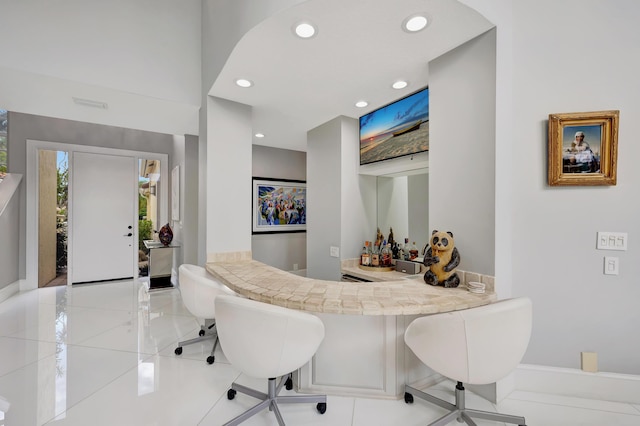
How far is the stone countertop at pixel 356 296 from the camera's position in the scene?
1435 mm

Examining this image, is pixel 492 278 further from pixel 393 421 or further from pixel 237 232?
pixel 237 232

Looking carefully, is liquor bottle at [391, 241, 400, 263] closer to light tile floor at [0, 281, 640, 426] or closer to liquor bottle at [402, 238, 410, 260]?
liquor bottle at [402, 238, 410, 260]

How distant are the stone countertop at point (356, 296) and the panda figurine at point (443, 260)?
6 cm

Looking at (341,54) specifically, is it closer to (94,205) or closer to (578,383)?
(578,383)

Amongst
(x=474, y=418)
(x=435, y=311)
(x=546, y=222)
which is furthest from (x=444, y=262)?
(x=474, y=418)

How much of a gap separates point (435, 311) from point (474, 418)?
2.37 feet

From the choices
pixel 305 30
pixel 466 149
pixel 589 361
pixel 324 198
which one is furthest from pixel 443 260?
pixel 324 198

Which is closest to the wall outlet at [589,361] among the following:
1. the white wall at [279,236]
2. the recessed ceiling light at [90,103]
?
the white wall at [279,236]

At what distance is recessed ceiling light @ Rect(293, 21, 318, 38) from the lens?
1634mm

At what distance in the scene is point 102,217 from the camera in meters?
4.79

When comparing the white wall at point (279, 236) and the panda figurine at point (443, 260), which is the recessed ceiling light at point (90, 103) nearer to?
the white wall at point (279, 236)

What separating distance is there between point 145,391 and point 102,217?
13.4ft

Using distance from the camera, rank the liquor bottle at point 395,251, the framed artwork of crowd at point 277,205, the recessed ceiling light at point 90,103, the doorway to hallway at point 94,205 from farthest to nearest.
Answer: the framed artwork of crowd at point 277,205, the doorway to hallway at point 94,205, the liquor bottle at point 395,251, the recessed ceiling light at point 90,103

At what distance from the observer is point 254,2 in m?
1.71
